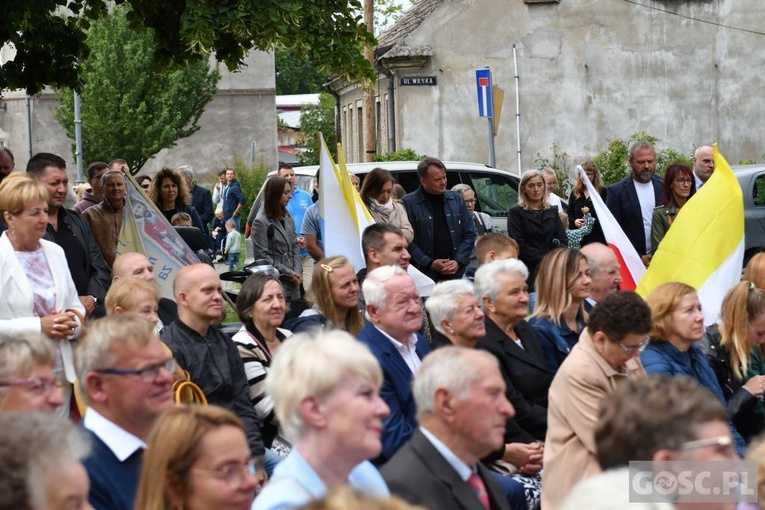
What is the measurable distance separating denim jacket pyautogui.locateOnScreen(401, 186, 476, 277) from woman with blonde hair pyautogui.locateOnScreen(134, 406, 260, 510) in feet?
22.5

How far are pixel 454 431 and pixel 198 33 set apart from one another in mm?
6318

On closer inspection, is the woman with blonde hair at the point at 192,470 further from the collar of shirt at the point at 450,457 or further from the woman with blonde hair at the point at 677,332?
the woman with blonde hair at the point at 677,332

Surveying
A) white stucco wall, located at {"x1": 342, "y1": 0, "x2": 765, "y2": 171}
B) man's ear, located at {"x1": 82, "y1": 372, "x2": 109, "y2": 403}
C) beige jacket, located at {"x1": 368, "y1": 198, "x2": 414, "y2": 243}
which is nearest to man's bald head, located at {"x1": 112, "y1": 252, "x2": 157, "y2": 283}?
man's ear, located at {"x1": 82, "y1": 372, "x2": 109, "y2": 403}

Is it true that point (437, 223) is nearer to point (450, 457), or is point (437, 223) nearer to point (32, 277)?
point (32, 277)

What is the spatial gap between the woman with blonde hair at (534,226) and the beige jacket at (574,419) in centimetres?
486

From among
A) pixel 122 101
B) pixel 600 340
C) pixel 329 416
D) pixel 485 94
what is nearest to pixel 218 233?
pixel 485 94

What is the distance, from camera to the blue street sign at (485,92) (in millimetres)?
16250

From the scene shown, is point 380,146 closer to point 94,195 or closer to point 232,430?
point 94,195

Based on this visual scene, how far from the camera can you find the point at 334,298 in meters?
7.62

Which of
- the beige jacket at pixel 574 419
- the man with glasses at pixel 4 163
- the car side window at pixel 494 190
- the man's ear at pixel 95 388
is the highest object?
the man with glasses at pixel 4 163

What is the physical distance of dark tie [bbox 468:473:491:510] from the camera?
4.45 m

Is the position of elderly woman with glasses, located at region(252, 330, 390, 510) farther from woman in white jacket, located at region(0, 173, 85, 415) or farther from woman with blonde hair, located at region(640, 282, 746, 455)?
woman with blonde hair, located at region(640, 282, 746, 455)

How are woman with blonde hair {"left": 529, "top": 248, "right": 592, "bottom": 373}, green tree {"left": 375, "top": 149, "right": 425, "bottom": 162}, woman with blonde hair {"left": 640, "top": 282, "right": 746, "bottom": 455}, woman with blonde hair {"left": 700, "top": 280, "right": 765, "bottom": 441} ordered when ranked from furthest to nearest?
green tree {"left": 375, "top": 149, "right": 425, "bottom": 162}, woman with blonde hair {"left": 529, "top": 248, "right": 592, "bottom": 373}, woman with blonde hair {"left": 700, "top": 280, "right": 765, "bottom": 441}, woman with blonde hair {"left": 640, "top": 282, "right": 746, "bottom": 455}

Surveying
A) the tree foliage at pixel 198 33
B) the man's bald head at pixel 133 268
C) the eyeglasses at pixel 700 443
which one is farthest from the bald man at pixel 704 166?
the eyeglasses at pixel 700 443
